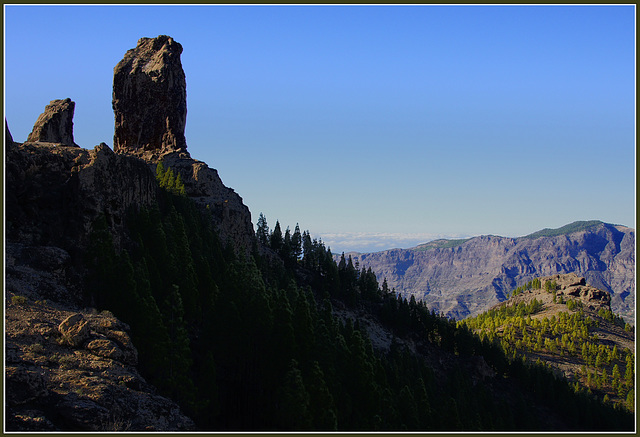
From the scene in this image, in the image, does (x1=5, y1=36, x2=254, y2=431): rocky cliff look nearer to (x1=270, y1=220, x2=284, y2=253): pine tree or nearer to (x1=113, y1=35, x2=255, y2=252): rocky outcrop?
(x1=113, y1=35, x2=255, y2=252): rocky outcrop

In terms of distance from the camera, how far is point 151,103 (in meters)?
134

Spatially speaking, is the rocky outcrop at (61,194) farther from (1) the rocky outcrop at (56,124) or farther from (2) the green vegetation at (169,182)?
(1) the rocky outcrop at (56,124)

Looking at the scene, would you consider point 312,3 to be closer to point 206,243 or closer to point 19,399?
point 19,399

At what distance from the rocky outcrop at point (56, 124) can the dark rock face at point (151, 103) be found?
2012 cm

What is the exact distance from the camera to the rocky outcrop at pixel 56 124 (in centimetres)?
10650

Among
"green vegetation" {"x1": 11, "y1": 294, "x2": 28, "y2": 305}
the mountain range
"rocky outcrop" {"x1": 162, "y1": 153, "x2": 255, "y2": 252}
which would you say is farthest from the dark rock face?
"green vegetation" {"x1": 11, "y1": 294, "x2": 28, "y2": 305}

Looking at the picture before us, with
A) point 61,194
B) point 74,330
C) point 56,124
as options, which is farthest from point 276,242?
point 74,330

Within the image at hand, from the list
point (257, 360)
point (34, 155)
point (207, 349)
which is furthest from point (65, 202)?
point (257, 360)

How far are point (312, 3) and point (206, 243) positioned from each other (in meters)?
61.2

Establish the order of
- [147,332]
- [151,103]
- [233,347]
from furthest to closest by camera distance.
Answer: [151,103] → [233,347] → [147,332]

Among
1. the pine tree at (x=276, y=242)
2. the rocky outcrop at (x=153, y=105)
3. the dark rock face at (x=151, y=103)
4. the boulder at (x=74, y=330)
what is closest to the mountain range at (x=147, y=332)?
the boulder at (x=74, y=330)

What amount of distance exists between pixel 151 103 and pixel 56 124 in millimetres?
28704

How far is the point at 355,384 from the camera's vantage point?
5266cm

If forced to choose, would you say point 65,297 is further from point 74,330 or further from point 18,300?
point 74,330
